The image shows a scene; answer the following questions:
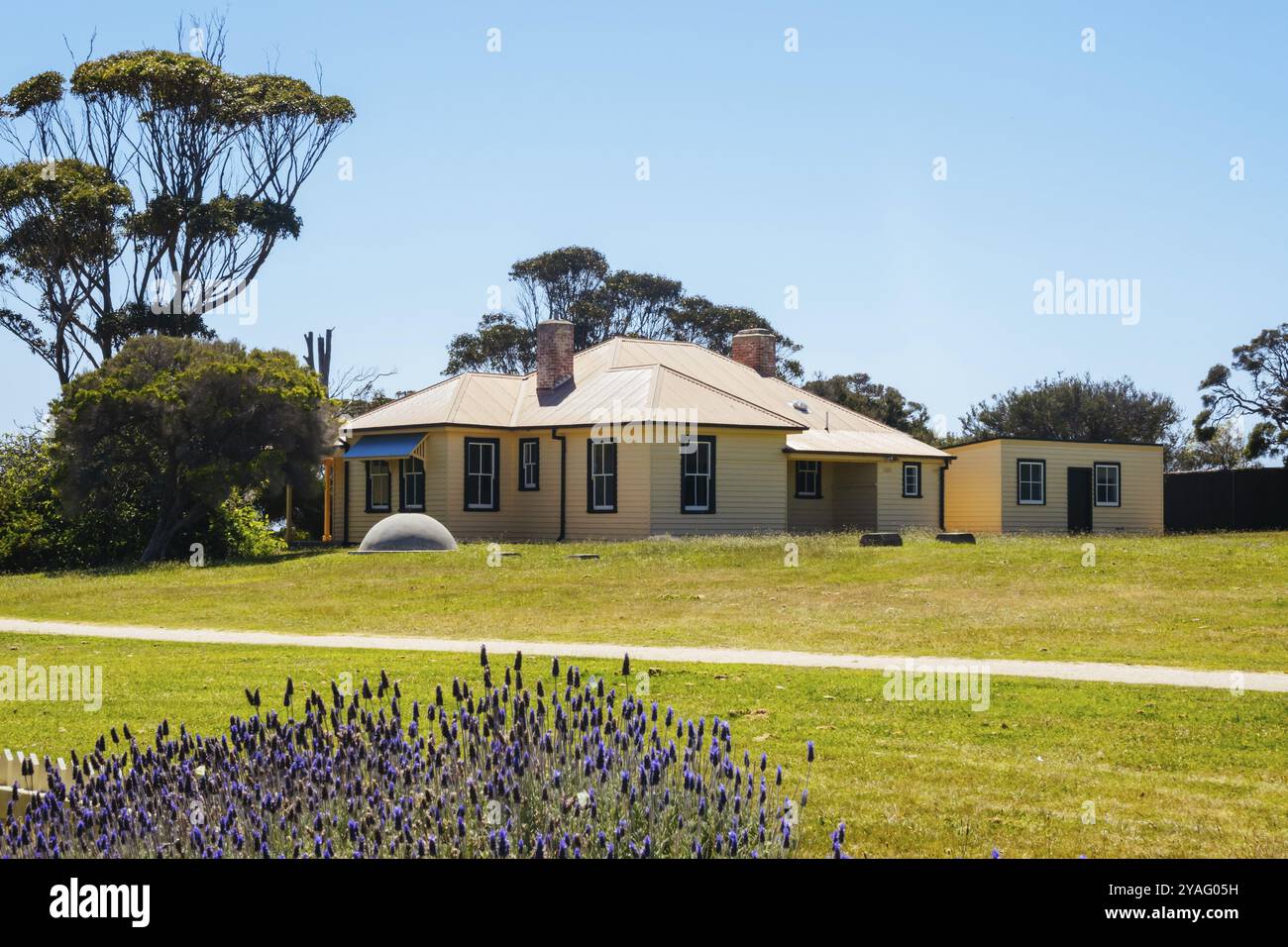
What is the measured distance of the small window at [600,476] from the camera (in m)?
32.4

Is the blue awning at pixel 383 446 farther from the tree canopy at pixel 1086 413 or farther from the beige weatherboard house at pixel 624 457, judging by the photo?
the tree canopy at pixel 1086 413

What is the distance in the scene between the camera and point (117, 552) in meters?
30.3

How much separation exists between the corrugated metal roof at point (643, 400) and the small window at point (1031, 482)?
2.80 meters

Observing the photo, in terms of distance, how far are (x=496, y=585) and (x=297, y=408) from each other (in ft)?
35.4

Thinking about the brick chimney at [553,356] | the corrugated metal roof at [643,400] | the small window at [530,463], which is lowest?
the small window at [530,463]

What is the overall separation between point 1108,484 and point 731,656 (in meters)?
29.9

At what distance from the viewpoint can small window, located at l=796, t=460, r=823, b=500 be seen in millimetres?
36656

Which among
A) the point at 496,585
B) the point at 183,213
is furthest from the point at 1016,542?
the point at 183,213

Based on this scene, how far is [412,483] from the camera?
116ft

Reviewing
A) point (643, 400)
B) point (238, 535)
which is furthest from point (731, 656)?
point (238, 535)

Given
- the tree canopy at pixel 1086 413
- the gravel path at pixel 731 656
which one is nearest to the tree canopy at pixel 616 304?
the tree canopy at pixel 1086 413

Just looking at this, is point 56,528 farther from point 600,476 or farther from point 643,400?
point 643,400
